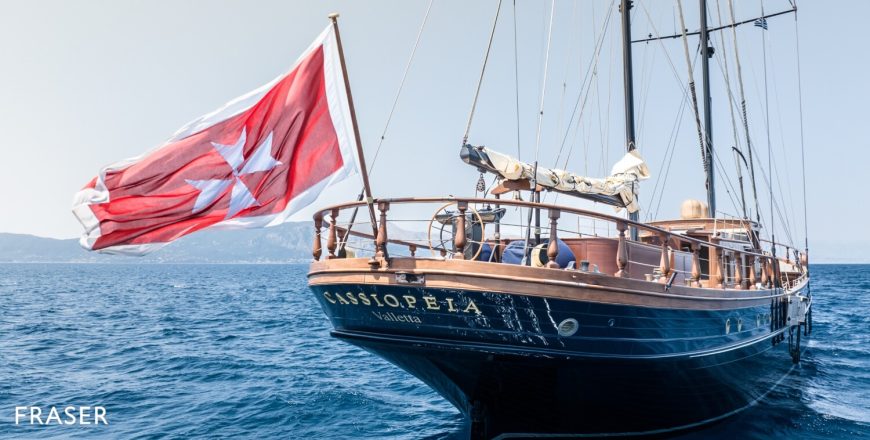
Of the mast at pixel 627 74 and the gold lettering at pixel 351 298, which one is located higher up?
the mast at pixel 627 74

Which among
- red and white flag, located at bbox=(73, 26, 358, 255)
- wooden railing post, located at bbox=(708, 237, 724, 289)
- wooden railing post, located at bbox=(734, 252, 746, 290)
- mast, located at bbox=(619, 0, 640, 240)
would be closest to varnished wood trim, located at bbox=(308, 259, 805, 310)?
red and white flag, located at bbox=(73, 26, 358, 255)

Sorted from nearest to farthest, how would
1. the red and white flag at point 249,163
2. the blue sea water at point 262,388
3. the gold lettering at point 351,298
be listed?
the red and white flag at point 249,163 < the gold lettering at point 351,298 < the blue sea water at point 262,388

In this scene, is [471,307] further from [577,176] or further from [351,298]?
[577,176]

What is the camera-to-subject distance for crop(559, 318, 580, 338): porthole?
706 centimetres

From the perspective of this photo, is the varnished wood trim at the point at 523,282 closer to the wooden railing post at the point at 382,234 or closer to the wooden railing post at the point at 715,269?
the wooden railing post at the point at 382,234

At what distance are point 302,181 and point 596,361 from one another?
159 inches

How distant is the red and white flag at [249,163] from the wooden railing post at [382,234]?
56cm

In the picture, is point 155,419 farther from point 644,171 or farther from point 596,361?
point 644,171

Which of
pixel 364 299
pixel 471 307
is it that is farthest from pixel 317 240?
pixel 471 307

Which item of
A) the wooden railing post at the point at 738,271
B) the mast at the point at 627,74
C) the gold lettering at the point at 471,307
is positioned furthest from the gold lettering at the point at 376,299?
the mast at the point at 627,74

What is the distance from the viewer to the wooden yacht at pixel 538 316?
698 cm

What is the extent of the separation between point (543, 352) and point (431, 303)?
4.64 ft

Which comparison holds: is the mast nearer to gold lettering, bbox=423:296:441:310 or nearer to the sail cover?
the sail cover

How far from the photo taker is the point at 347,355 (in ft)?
62.2
